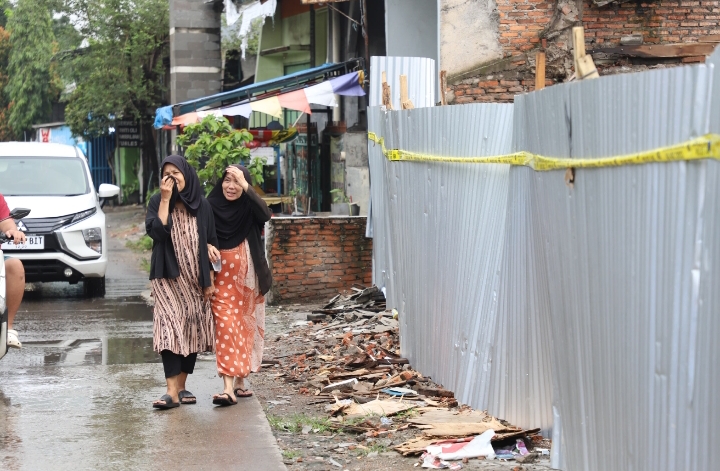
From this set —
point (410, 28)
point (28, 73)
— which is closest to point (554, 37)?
point (410, 28)

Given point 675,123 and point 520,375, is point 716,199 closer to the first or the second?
point 675,123

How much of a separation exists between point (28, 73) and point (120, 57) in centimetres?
1619

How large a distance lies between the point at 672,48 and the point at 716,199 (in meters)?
10.7

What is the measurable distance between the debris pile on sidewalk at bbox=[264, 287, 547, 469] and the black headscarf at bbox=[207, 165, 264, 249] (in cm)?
122

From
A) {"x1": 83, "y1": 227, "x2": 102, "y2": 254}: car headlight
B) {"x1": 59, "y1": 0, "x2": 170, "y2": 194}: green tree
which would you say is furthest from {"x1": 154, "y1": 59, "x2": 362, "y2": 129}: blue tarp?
{"x1": 59, "y1": 0, "x2": 170, "y2": 194}: green tree

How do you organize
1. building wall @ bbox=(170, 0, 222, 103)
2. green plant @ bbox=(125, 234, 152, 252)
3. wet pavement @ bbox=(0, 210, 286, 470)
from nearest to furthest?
wet pavement @ bbox=(0, 210, 286, 470), green plant @ bbox=(125, 234, 152, 252), building wall @ bbox=(170, 0, 222, 103)

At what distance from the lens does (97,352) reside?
9.03 m

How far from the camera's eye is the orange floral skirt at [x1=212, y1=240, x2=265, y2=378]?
6895 millimetres

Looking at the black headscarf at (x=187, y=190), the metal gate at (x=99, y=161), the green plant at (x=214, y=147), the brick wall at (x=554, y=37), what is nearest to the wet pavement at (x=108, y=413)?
the black headscarf at (x=187, y=190)

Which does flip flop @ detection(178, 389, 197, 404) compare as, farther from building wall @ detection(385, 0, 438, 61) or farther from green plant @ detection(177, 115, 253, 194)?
building wall @ detection(385, 0, 438, 61)

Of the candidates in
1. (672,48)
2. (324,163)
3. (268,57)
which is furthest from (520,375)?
(268,57)

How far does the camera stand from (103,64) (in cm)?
2902

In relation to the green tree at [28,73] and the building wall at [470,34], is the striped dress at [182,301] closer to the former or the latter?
the building wall at [470,34]

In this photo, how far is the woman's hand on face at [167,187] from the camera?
6559 millimetres
